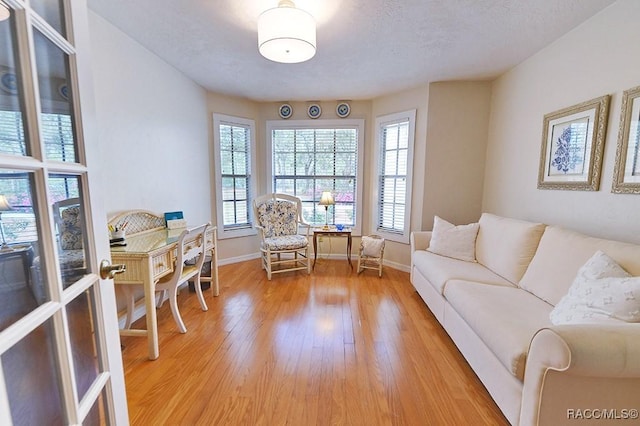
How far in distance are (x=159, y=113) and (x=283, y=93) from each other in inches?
62.7

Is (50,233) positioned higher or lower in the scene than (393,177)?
lower

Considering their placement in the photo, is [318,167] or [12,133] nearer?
[12,133]

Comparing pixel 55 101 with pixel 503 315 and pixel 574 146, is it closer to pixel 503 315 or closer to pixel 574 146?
pixel 503 315

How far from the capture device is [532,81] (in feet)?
8.25

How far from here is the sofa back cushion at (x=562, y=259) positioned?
1.44m

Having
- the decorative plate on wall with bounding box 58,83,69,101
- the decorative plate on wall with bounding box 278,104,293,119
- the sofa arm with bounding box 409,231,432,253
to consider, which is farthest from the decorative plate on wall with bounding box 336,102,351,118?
the decorative plate on wall with bounding box 58,83,69,101

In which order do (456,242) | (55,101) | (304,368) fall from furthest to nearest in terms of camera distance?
(456,242)
(304,368)
(55,101)

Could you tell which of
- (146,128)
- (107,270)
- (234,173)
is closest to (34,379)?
(107,270)

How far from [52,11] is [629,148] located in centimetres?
286

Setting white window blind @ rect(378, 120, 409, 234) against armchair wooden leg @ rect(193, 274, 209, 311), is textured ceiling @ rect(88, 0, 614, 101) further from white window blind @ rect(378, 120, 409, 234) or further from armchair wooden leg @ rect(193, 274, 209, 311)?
armchair wooden leg @ rect(193, 274, 209, 311)

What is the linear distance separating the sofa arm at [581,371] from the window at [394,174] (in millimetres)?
2584

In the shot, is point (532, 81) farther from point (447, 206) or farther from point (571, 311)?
point (571, 311)

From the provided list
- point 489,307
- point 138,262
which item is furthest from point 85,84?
point 489,307

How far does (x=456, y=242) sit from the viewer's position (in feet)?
8.85
